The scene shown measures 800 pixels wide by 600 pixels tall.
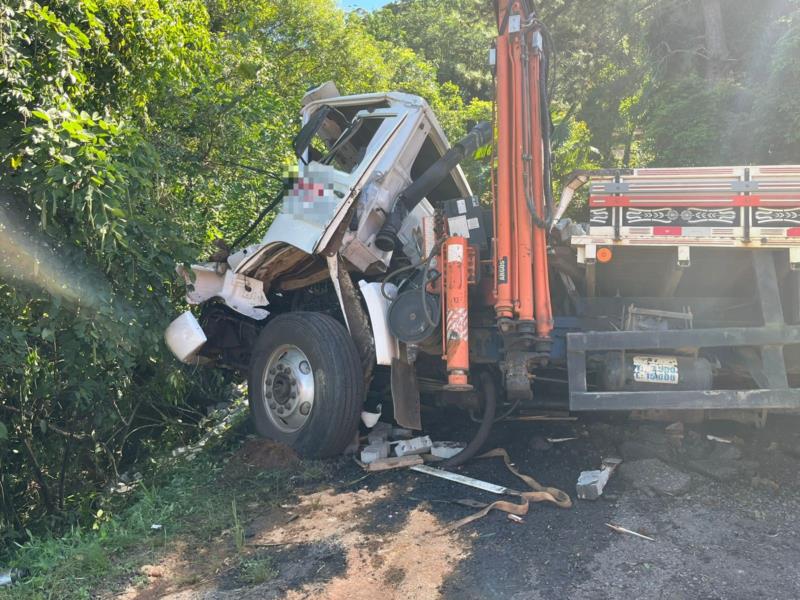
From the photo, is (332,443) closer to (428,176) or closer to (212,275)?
(212,275)

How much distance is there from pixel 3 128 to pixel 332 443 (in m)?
2.88

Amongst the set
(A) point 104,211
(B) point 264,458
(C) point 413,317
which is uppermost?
(A) point 104,211

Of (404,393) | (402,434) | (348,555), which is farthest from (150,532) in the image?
(402,434)

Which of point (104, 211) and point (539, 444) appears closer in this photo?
point (104, 211)

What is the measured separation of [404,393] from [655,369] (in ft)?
5.46

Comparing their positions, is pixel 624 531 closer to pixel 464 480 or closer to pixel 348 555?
pixel 464 480

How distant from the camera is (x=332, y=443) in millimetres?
4910

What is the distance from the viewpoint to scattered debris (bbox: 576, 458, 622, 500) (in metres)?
4.15

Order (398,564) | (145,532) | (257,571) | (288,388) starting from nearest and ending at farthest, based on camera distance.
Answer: (257,571) → (398,564) → (145,532) → (288,388)

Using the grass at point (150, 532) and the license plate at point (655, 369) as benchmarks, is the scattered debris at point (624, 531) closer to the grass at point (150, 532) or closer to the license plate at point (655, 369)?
the license plate at point (655, 369)

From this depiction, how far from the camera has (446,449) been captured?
514cm

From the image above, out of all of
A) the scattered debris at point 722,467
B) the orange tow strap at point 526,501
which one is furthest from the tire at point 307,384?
the scattered debris at point 722,467

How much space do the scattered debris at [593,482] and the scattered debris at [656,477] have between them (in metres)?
0.12

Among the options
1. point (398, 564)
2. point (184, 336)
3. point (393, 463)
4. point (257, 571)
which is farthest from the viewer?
point (184, 336)
